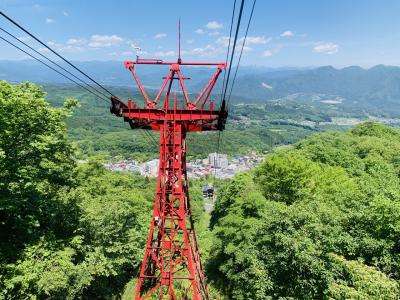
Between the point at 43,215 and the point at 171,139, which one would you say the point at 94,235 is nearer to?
the point at 43,215

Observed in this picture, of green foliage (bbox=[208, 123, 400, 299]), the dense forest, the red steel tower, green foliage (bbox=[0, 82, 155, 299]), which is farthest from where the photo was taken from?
green foliage (bbox=[0, 82, 155, 299])

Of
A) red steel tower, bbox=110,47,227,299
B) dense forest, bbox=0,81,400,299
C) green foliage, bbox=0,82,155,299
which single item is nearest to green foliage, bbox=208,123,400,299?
dense forest, bbox=0,81,400,299

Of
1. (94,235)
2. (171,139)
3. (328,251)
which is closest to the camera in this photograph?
(171,139)

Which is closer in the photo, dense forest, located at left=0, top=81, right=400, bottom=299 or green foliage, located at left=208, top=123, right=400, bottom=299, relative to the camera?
green foliage, located at left=208, top=123, right=400, bottom=299

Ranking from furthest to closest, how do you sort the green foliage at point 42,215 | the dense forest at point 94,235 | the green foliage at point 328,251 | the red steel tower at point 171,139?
the green foliage at point 42,215
the dense forest at point 94,235
the red steel tower at point 171,139
the green foliage at point 328,251

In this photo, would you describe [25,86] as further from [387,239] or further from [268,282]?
[387,239]

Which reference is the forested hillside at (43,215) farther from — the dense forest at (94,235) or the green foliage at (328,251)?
the green foliage at (328,251)

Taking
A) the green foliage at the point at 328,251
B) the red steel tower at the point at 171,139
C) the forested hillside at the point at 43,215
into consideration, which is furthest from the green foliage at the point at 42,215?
the green foliage at the point at 328,251

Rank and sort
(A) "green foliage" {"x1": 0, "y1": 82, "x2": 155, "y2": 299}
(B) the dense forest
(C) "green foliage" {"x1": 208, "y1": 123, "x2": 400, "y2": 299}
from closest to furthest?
(C) "green foliage" {"x1": 208, "y1": 123, "x2": 400, "y2": 299}, (B) the dense forest, (A) "green foliage" {"x1": 0, "y1": 82, "x2": 155, "y2": 299}

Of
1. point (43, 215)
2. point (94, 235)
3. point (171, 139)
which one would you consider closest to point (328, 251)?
point (171, 139)

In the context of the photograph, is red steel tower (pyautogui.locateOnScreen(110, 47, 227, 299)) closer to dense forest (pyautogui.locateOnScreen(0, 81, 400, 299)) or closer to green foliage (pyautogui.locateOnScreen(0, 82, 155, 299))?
dense forest (pyautogui.locateOnScreen(0, 81, 400, 299))

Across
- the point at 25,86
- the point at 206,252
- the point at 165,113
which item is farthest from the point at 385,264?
the point at 206,252
